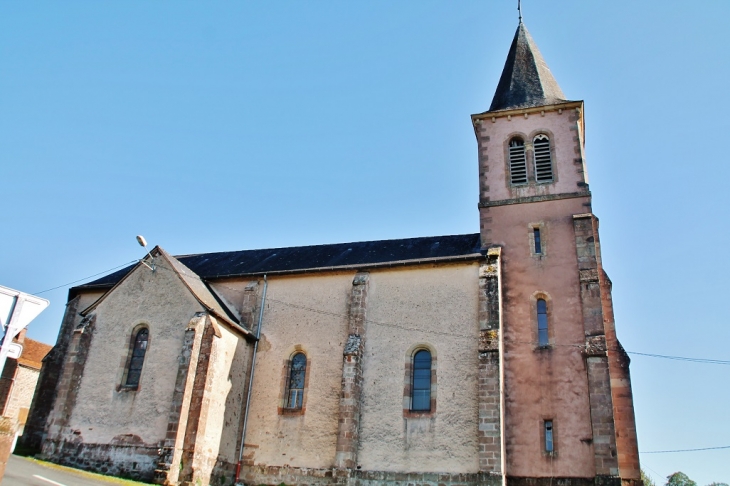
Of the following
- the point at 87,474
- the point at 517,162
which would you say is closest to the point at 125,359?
the point at 87,474

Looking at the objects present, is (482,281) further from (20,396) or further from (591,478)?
(20,396)

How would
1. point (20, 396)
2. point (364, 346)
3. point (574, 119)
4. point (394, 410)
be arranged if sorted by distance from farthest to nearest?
point (20, 396) → point (574, 119) → point (364, 346) → point (394, 410)

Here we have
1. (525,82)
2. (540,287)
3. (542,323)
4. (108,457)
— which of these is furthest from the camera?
(525,82)

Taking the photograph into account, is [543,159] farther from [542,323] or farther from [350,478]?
[350,478]

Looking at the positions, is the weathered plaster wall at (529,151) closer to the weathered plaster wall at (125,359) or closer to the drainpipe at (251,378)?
the drainpipe at (251,378)

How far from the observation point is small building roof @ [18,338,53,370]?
35219mm

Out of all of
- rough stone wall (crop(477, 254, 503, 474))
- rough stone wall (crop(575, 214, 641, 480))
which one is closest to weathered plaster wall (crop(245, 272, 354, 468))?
rough stone wall (crop(477, 254, 503, 474))

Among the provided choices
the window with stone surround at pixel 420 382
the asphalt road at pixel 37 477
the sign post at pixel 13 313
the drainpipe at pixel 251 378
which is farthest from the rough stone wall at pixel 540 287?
the sign post at pixel 13 313

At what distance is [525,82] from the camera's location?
26.4m

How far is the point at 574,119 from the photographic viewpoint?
23891mm

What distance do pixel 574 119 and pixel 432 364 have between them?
1201 centimetres

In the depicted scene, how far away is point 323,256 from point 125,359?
8.79 meters

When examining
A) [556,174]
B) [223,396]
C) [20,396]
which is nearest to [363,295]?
[223,396]

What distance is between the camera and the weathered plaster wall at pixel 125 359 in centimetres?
1906
